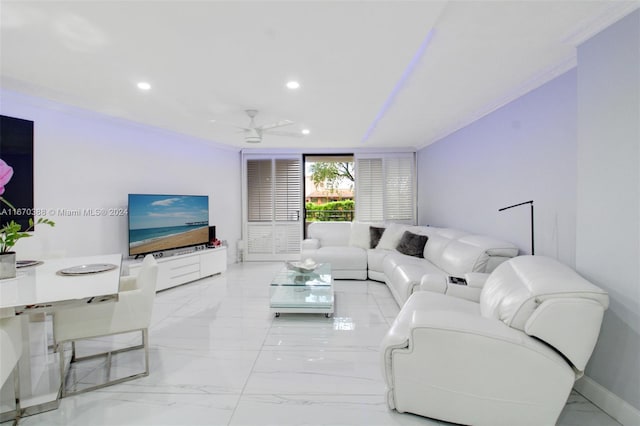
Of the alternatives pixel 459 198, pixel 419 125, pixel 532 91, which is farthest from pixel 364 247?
pixel 532 91

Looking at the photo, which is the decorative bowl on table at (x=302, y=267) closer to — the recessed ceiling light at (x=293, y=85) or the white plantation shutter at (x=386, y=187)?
the recessed ceiling light at (x=293, y=85)

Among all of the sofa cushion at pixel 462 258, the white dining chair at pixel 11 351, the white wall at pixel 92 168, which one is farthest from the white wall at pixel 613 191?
the white wall at pixel 92 168

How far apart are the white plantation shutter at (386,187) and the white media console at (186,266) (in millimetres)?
2990

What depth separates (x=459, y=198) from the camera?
461cm

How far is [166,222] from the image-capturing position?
4.68 meters

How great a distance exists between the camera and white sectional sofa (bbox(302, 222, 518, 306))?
9.32ft

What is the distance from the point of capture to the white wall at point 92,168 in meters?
3.37

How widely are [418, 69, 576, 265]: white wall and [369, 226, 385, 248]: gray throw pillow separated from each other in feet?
3.93

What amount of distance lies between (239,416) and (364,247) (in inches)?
152

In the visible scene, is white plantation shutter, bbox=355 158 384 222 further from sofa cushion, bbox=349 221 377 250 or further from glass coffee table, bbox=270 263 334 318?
glass coffee table, bbox=270 263 334 318

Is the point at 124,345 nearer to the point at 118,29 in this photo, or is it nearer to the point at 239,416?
the point at 239,416

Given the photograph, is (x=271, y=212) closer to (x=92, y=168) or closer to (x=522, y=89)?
(x=92, y=168)

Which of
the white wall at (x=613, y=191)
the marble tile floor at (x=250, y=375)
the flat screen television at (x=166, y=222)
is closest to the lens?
the white wall at (x=613, y=191)

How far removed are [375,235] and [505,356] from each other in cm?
385
